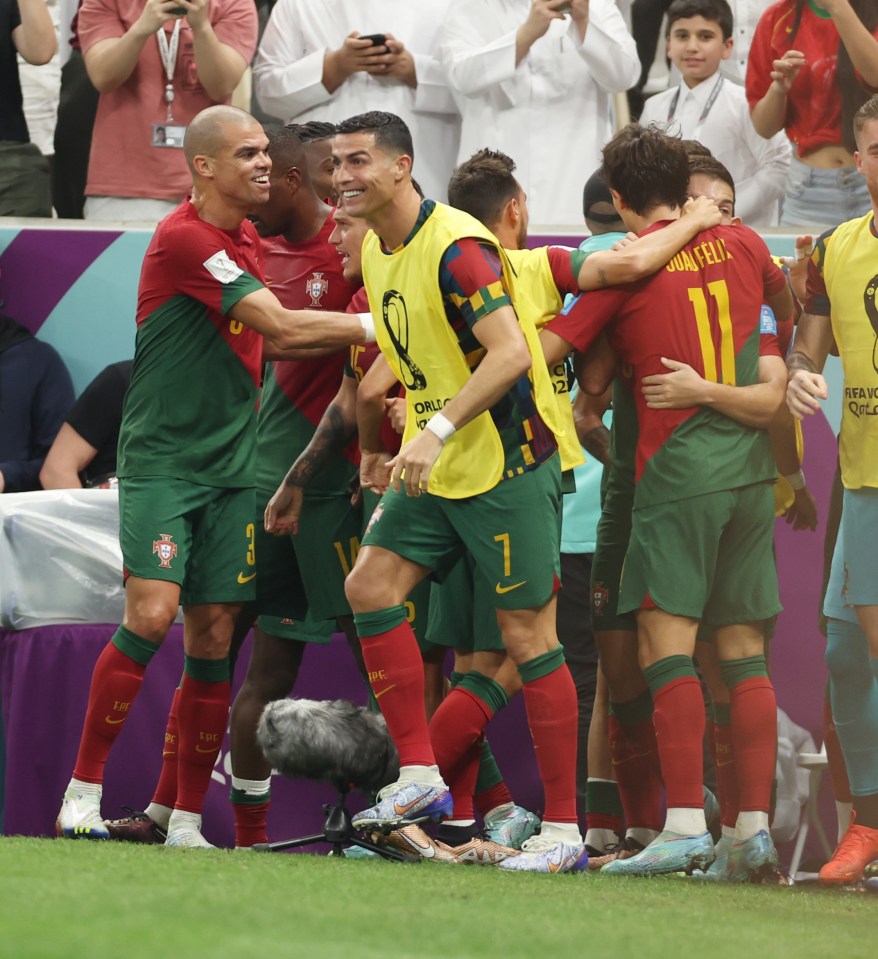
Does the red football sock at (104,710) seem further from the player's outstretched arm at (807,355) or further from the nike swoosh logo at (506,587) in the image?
the player's outstretched arm at (807,355)

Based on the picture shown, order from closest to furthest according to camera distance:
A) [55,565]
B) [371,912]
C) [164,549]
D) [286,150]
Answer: [371,912], [164,549], [286,150], [55,565]

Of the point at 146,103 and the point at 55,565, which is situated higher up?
the point at 146,103

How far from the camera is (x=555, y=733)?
4.26 metres

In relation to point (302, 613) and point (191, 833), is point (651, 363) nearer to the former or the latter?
point (302, 613)

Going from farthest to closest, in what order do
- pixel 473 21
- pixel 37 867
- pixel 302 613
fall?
pixel 473 21
pixel 302 613
pixel 37 867

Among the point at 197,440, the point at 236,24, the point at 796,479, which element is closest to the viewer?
the point at 197,440

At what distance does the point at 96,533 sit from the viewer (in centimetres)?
571

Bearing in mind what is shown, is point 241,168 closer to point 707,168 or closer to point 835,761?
point 707,168

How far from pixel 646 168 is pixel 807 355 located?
30.7 inches

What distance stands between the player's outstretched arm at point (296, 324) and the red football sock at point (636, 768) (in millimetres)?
1444

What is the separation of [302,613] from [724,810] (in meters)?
1.52

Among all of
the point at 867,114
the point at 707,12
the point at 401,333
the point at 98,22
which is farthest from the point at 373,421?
the point at 707,12

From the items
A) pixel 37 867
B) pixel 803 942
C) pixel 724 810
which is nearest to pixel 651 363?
pixel 724 810

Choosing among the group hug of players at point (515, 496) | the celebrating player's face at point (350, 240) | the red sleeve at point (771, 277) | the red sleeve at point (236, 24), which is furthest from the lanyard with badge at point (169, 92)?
the red sleeve at point (771, 277)
